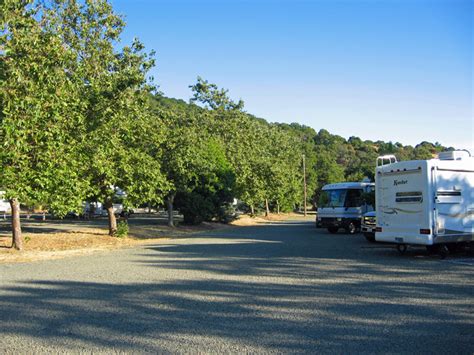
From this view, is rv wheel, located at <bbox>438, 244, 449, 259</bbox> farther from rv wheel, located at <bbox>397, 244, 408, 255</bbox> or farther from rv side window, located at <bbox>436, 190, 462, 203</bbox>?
rv wheel, located at <bbox>397, 244, 408, 255</bbox>

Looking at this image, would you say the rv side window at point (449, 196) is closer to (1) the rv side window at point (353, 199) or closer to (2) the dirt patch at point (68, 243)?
(1) the rv side window at point (353, 199)

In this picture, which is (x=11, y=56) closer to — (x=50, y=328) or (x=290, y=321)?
(x=50, y=328)

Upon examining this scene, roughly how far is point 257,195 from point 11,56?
2667 cm

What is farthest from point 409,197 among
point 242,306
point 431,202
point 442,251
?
point 242,306

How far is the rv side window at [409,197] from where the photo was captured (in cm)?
1351

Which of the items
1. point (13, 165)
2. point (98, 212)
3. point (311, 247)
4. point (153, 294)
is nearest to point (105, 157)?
point (13, 165)

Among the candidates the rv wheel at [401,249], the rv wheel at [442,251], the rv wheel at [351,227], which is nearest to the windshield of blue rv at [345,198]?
the rv wheel at [351,227]

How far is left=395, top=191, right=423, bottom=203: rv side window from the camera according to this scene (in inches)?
532

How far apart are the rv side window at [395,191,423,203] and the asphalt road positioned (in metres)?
1.68

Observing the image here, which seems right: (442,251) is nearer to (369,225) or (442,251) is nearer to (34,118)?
(369,225)

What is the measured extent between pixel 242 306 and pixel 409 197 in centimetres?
779

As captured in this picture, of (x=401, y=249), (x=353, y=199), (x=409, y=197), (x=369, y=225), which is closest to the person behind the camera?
(x=409, y=197)

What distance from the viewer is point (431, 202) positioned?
13211 mm

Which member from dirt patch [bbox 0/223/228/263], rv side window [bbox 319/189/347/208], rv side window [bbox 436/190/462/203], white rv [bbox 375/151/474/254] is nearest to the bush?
dirt patch [bbox 0/223/228/263]
